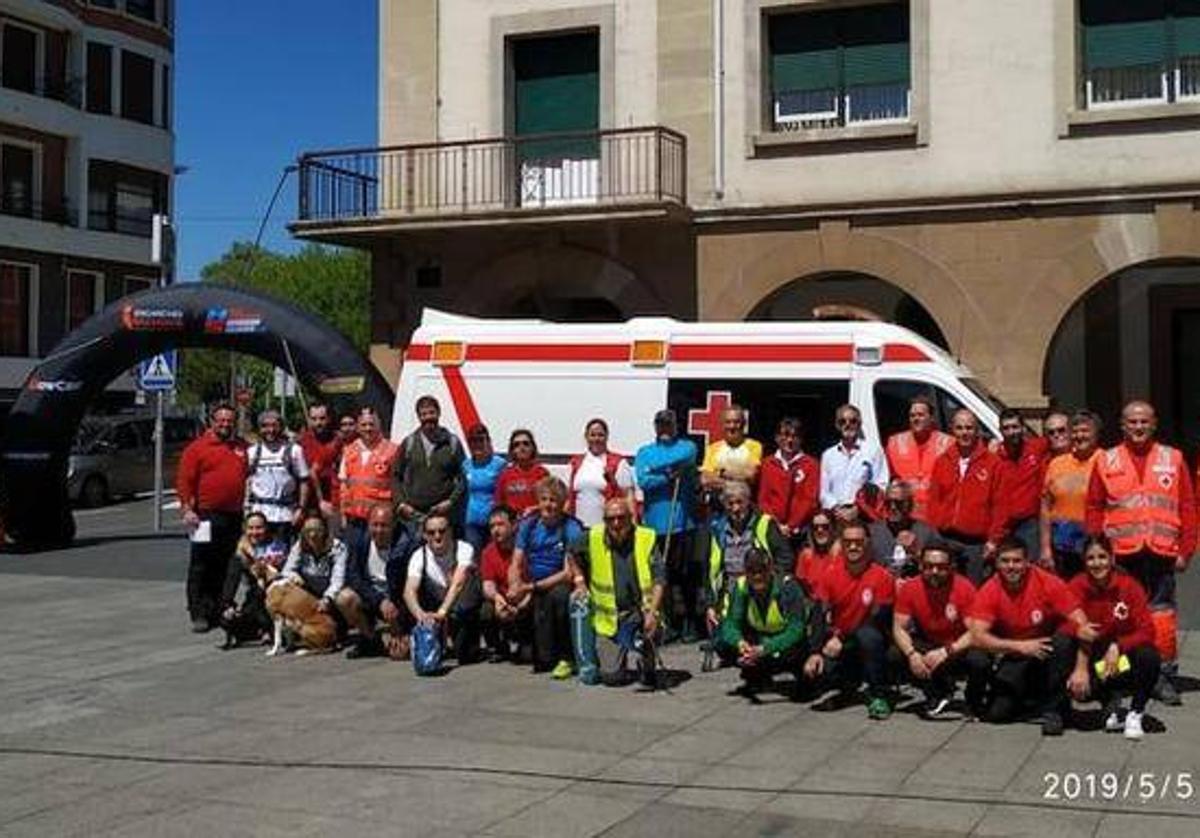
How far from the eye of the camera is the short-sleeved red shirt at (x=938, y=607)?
28.8ft

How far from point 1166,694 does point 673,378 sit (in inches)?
200

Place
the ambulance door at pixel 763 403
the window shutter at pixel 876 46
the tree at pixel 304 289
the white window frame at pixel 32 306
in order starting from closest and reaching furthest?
the ambulance door at pixel 763 403 → the window shutter at pixel 876 46 → the white window frame at pixel 32 306 → the tree at pixel 304 289

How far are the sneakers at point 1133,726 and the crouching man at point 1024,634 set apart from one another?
0.35m

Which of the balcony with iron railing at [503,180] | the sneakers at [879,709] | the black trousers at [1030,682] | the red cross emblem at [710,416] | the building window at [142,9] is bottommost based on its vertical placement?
the sneakers at [879,709]

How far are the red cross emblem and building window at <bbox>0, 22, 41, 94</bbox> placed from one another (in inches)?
1500

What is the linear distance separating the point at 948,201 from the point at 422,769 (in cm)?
1271

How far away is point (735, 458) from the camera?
464 inches

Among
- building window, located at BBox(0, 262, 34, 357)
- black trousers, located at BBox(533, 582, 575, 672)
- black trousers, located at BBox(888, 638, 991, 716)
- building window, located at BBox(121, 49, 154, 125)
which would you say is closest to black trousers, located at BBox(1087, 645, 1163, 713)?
black trousers, located at BBox(888, 638, 991, 716)

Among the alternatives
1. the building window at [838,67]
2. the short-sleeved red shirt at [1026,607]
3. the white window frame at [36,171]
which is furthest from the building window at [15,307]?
the short-sleeved red shirt at [1026,607]

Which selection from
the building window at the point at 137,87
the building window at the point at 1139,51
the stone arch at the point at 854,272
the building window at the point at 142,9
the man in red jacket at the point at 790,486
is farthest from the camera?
the building window at the point at 142,9

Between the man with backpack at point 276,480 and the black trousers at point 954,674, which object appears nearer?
the black trousers at point 954,674

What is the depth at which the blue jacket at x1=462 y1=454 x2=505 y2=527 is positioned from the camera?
1198 cm

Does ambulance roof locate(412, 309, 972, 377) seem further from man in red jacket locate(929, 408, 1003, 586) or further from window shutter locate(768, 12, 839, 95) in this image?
window shutter locate(768, 12, 839, 95)
